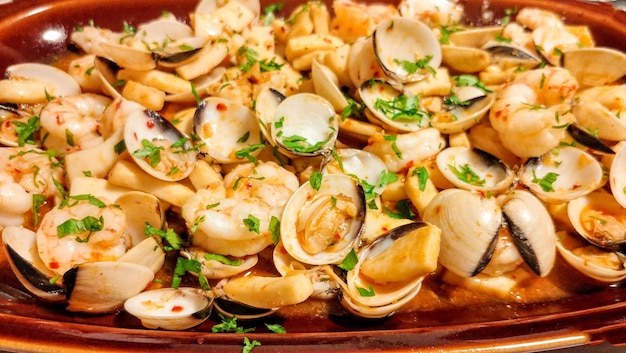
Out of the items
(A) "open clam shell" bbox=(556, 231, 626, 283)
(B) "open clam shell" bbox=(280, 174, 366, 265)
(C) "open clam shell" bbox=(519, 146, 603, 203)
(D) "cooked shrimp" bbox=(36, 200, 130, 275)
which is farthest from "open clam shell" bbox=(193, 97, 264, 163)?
(A) "open clam shell" bbox=(556, 231, 626, 283)

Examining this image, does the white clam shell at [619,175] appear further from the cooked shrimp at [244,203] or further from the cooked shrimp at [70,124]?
the cooked shrimp at [70,124]

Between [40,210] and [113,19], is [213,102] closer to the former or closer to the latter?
[40,210]

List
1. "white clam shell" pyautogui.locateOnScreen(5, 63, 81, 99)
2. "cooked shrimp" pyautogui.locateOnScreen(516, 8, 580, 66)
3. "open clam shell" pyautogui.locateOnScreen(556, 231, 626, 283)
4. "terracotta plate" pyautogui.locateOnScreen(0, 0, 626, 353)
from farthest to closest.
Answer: "cooked shrimp" pyautogui.locateOnScreen(516, 8, 580, 66) < "white clam shell" pyautogui.locateOnScreen(5, 63, 81, 99) < "open clam shell" pyautogui.locateOnScreen(556, 231, 626, 283) < "terracotta plate" pyautogui.locateOnScreen(0, 0, 626, 353)

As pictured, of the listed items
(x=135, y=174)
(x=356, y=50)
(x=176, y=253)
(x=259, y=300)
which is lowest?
(x=176, y=253)

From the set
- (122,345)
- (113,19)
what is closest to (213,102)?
(122,345)

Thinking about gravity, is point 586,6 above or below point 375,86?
above

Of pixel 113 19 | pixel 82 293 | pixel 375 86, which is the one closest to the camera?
pixel 82 293

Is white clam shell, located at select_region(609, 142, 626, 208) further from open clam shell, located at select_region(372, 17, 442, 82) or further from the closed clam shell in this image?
open clam shell, located at select_region(372, 17, 442, 82)
